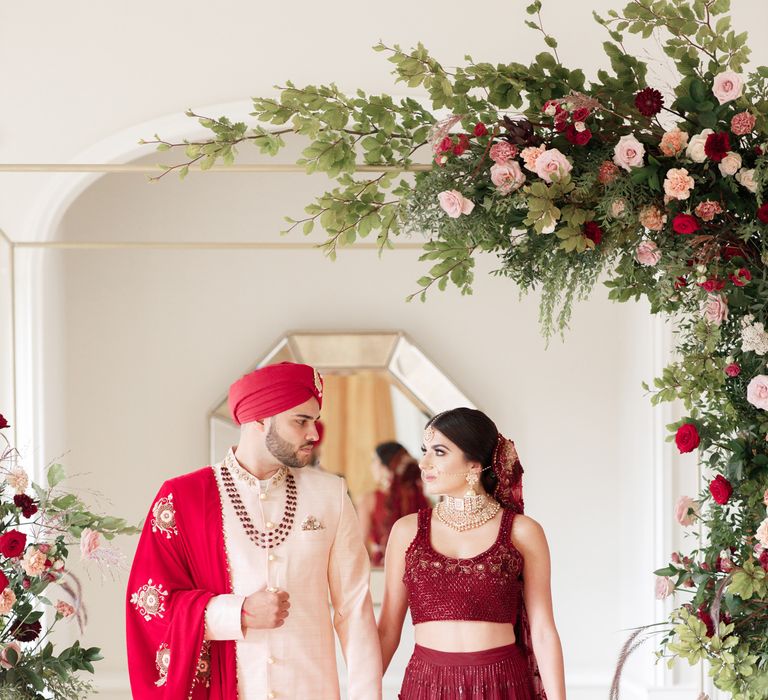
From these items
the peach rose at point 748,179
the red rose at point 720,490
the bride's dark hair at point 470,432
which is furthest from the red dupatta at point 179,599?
the peach rose at point 748,179

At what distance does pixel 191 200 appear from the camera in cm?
548

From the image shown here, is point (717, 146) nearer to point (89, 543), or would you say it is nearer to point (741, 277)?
point (741, 277)

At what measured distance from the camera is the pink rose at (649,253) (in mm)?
2836

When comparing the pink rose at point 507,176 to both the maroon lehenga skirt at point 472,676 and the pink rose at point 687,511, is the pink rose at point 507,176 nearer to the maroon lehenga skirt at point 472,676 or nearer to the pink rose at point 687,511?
the pink rose at point 687,511

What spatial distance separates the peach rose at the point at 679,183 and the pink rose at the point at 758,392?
50 cm

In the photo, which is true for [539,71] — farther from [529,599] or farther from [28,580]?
[28,580]

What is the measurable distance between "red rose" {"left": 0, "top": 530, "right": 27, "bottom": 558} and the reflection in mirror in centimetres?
242

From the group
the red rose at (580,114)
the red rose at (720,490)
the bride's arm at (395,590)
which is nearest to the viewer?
the red rose at (580,114)

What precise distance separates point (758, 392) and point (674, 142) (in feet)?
2.20

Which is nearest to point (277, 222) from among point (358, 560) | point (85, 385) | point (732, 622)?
point (85, 385)

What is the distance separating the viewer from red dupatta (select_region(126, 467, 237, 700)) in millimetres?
2939

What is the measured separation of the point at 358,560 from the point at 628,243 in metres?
1.19

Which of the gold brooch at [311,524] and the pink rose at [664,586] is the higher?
the gold brooch at [311,524]

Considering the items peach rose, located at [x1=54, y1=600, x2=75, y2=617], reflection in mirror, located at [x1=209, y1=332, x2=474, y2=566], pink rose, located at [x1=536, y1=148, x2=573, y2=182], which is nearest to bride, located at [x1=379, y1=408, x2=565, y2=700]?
pink rose, located at [x1=536, y1=148, x2=573, y2=182]
